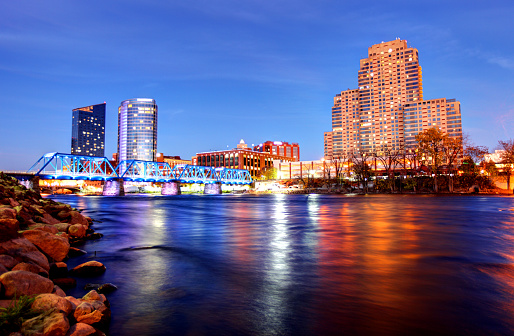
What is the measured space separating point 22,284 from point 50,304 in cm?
102

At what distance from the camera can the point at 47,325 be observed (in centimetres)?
548

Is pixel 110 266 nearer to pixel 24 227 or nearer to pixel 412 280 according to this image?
pixel 24 227

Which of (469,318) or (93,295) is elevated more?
(93,295)

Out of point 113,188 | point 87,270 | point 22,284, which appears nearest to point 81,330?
point 22,284

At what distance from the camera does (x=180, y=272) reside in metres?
11.5

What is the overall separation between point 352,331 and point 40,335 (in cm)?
554

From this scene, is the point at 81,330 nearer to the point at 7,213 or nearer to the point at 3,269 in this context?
the point at 3,269

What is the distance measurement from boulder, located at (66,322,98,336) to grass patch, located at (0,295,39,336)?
75 cm

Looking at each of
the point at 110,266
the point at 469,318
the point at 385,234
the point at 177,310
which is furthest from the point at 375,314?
the point at 385,234

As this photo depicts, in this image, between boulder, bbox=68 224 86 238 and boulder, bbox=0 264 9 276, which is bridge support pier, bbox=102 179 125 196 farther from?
boulder, bbox=0 264 9 276

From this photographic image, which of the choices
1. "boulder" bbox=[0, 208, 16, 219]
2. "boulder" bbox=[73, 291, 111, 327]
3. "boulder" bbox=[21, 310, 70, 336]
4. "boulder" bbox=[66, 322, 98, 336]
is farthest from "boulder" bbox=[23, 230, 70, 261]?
"boulder" bbox=[66, 322, 98, 336]

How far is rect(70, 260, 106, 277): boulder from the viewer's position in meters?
10.5

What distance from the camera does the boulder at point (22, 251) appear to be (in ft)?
27.7

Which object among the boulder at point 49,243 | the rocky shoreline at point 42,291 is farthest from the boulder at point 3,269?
the boulder at point 49,243
